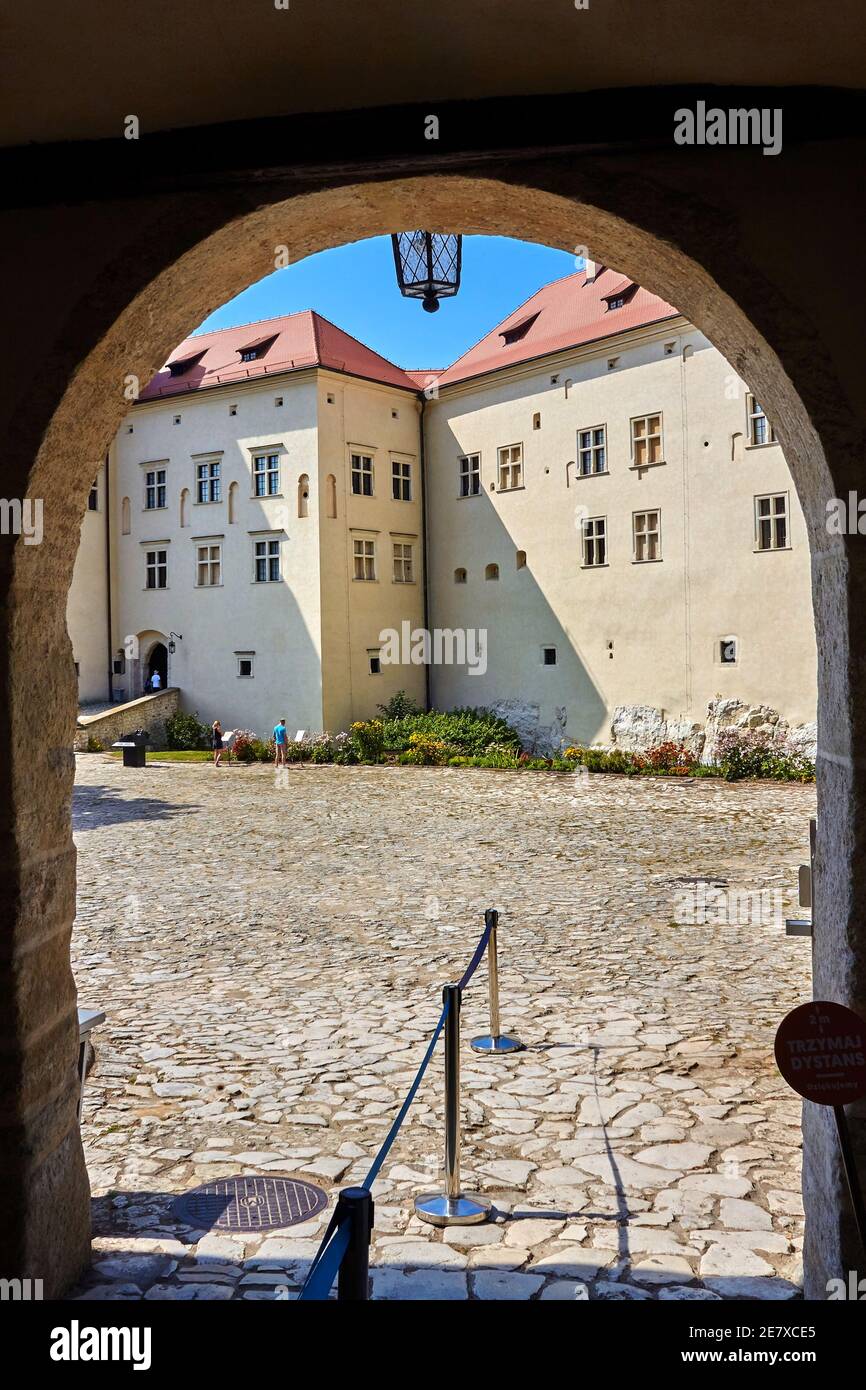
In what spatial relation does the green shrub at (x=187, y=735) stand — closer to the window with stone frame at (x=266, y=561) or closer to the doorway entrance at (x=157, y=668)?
the doorway entrance at (x=157, y=668)

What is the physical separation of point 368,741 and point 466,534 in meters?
6.79

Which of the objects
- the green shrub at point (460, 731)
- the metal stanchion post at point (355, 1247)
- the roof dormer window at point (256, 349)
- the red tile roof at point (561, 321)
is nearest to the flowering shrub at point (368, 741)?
the green shrub at point (460, 731)

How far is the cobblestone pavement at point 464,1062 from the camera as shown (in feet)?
13.1

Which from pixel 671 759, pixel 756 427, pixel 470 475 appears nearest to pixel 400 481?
pixel 470 475

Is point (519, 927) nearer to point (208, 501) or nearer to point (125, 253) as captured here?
point (125, 253)

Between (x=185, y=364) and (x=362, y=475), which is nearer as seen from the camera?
(x=362, y=475)

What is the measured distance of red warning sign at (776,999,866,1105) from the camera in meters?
2.79

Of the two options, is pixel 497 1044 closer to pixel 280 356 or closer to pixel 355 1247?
pixel 355 1247

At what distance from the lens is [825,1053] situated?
9.21 feet

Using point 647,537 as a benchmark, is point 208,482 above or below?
above

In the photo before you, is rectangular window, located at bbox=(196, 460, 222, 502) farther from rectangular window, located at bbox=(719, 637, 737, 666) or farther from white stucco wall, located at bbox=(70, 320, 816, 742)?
rectangular window, located at bbox=(719, 637, 737, 666)

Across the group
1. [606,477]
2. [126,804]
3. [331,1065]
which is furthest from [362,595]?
[331,1065]

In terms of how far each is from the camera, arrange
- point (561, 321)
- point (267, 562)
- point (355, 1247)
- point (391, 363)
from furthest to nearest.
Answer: point (391, 363)
point (267, 562)
point (561, 321)
point (355, 1247)

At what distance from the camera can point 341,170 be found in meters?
3.46
